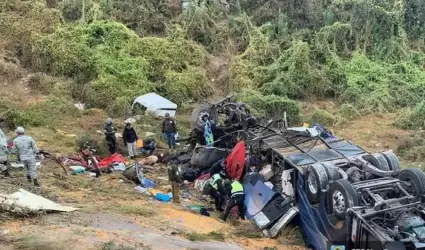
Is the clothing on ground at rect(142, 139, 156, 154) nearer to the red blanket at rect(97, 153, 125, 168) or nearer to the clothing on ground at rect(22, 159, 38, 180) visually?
the red blanket at rect(97, 153, 125, 168)

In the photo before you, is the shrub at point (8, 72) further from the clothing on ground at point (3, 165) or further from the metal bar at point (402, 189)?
the metal bar at point (402, 189)

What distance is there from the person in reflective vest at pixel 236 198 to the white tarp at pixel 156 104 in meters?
6.80

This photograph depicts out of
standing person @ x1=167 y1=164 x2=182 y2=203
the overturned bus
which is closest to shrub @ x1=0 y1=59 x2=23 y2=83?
standing person @ x1=167 y1=164 x2=182 y2=203

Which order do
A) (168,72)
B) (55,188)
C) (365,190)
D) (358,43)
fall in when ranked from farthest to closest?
(358,43) → (168,72) → (55,188) → (365,190)

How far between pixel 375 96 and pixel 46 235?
13.9m

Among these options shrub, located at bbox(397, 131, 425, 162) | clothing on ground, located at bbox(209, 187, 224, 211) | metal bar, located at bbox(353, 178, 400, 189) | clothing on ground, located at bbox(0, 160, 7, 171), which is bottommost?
shrub, located at bbox(397, 131, 425, 162)

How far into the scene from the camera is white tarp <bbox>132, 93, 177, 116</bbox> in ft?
55.6

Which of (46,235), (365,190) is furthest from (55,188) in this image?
(365,190)

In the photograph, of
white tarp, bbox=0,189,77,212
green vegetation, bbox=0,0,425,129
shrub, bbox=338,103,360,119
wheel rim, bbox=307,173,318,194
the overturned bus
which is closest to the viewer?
the overturned bus

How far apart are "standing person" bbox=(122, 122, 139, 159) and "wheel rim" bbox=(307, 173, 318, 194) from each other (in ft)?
19.0

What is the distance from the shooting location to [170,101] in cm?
1798

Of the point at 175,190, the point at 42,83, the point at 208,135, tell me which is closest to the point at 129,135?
the point at 208,135

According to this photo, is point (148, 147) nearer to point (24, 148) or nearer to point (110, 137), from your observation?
point (110, 137)

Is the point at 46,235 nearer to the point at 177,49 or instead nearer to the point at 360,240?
the point at 360,240
